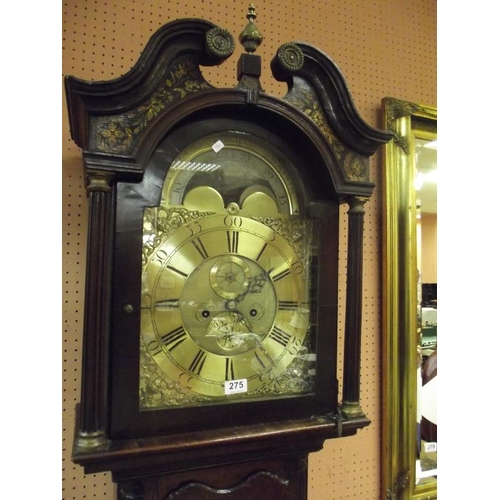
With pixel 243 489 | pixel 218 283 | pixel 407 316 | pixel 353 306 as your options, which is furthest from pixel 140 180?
pixel 407 316

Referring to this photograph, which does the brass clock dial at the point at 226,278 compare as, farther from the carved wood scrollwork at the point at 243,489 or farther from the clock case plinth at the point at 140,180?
the carved wood scrollwork at the point at 243,489

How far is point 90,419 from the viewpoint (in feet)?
2.34

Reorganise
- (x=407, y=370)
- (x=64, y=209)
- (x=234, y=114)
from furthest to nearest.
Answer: (x=407, y=370) < (x=64, y=209) < (x=234, y=114)

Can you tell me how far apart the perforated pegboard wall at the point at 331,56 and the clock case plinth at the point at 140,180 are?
268 mm

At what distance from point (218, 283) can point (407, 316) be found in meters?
0.79

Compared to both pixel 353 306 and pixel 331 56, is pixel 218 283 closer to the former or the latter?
pixel 353 306

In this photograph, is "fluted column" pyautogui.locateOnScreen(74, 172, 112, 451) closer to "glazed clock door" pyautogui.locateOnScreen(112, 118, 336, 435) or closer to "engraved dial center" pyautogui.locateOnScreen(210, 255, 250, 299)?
"glazed clock door" pyautogui.locateOnScreen(112, 118, 336, 435)

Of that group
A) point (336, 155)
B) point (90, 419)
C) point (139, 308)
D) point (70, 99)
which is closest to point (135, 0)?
point (70, 99)

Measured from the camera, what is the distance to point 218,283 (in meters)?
0.82

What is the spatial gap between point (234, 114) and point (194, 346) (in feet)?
1.54

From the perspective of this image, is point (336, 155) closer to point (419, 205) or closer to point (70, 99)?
point (70, 99)

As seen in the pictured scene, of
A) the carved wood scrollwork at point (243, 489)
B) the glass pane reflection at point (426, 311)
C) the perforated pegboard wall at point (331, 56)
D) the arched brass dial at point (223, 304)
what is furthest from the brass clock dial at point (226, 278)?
the glass pane reflection at point (426, 311)

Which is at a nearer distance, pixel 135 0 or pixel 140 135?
pixel 140 135

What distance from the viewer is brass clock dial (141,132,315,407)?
0.79m
